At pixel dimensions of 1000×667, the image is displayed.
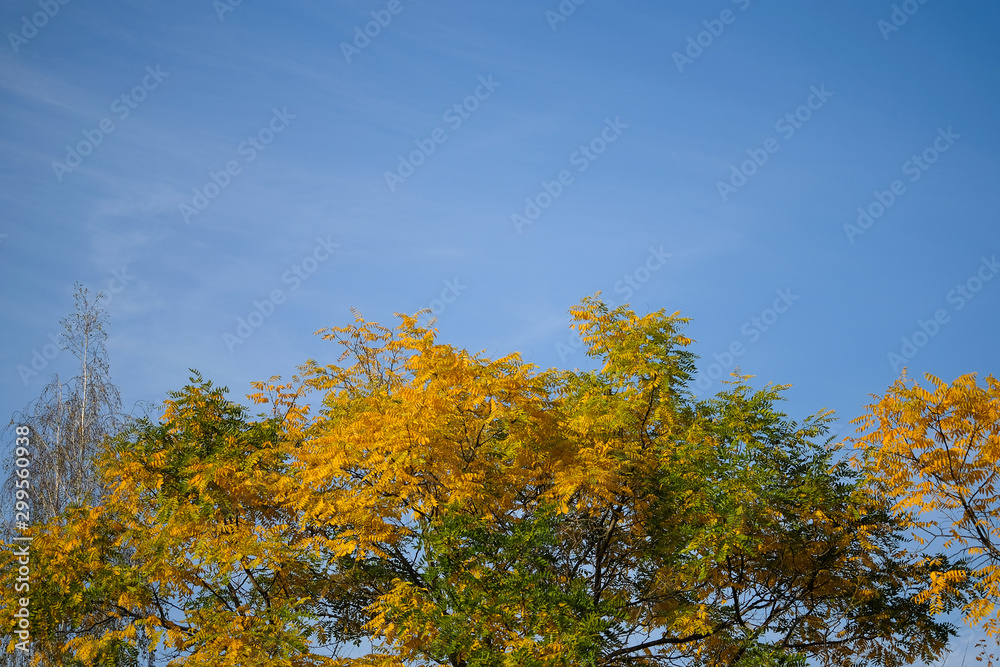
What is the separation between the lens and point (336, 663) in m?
12.9

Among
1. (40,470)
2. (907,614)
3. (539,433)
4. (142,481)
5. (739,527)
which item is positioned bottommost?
(907,614)

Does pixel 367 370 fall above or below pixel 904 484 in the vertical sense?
above

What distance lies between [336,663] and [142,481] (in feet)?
17.4

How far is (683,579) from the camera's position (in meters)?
13.3

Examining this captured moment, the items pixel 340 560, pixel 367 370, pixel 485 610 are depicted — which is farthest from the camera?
pixel 367 370

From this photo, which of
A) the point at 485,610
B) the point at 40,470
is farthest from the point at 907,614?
the point at 40,470

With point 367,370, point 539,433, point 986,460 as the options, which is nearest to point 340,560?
point 539,433

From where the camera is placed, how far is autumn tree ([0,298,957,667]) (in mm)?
12344

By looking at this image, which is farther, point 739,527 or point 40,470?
point 40,470

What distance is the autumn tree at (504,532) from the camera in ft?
40.5

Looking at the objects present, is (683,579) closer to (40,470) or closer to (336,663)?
(336,663)

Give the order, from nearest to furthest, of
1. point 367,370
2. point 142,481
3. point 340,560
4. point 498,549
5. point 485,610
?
1. point 485,610
2. point 498,549
3. point 340,560
4. point 142,481
5. point 367,370

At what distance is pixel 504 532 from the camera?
526 inches

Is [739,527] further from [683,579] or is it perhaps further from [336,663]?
[336,663]
